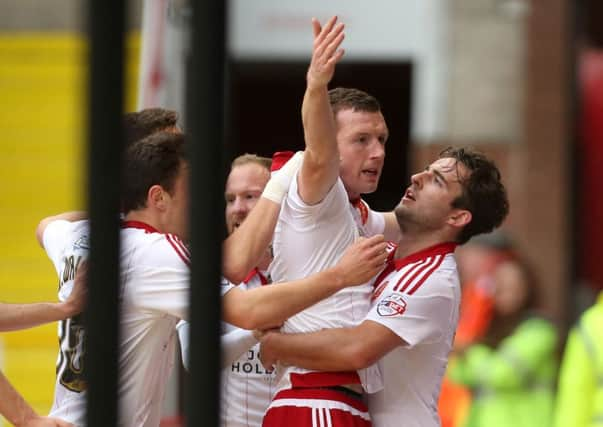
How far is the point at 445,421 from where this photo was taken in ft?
23.2

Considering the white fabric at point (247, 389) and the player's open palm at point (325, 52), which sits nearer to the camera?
the player's open palm at point (325, 52)

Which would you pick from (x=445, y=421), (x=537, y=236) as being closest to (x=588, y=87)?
(x=537, y=236)

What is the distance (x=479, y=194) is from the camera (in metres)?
3.07

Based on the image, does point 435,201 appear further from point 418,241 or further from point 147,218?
point 147,218

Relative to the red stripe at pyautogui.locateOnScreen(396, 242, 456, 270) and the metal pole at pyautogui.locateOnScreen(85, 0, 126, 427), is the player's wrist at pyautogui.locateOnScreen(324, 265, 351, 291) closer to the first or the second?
the red stripe at pyautogui.locateOnScreen(396, 242, 456, 270)

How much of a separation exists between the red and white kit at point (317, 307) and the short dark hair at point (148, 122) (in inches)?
14.8

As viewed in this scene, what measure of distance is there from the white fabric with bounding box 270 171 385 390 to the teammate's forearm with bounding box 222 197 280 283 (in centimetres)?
7

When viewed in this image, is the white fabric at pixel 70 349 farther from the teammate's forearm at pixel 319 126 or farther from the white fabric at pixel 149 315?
the teammate's forearm at pixel 319 126

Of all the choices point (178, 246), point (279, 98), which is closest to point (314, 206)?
point (178, 246)

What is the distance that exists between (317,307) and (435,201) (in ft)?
1.20

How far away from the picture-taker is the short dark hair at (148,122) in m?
3.04

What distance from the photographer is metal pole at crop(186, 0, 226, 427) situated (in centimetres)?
140

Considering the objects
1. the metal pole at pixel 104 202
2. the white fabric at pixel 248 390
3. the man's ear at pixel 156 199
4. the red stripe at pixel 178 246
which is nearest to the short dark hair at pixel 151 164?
the man's ear at pixel 156 199

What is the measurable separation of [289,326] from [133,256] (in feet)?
1.29
